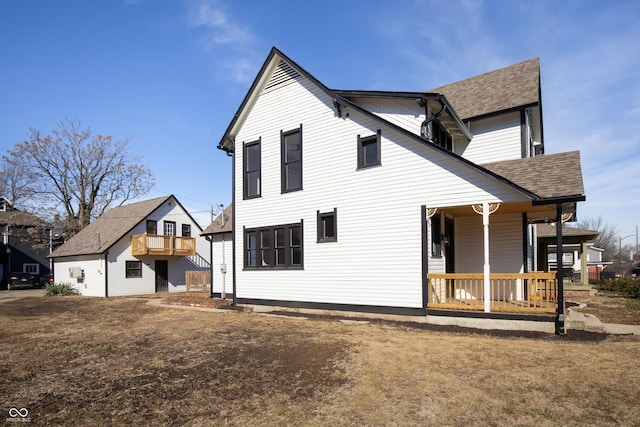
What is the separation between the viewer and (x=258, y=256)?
1558cm

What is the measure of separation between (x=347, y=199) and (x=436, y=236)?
298cm

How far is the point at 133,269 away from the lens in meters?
28.5

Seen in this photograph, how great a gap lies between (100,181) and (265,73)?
33.6 m

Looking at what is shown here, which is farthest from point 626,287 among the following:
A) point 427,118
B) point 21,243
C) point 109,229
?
point 21,243

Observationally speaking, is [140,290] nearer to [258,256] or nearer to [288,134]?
[258,256]

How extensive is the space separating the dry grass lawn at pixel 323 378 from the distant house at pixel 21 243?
3641 centimetres

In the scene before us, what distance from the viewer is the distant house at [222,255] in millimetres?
19609

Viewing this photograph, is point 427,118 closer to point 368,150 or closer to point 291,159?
point 368,150

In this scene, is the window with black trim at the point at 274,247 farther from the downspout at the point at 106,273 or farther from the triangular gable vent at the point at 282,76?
the downspout at the point at 106,273

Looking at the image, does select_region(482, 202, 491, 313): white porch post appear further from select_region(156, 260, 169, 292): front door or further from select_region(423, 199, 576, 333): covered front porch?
select_region(156, 260, 169, 292): front door

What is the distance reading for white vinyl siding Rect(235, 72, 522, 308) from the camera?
37.2 feet

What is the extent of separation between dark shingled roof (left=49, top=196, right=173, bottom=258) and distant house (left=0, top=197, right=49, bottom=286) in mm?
11897

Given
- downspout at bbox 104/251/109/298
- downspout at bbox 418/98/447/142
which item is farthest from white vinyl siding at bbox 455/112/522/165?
downspout at bbox 104/251/109/298

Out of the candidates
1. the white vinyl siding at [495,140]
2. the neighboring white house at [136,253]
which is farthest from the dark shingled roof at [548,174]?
the neighboring white house at [136,253]
